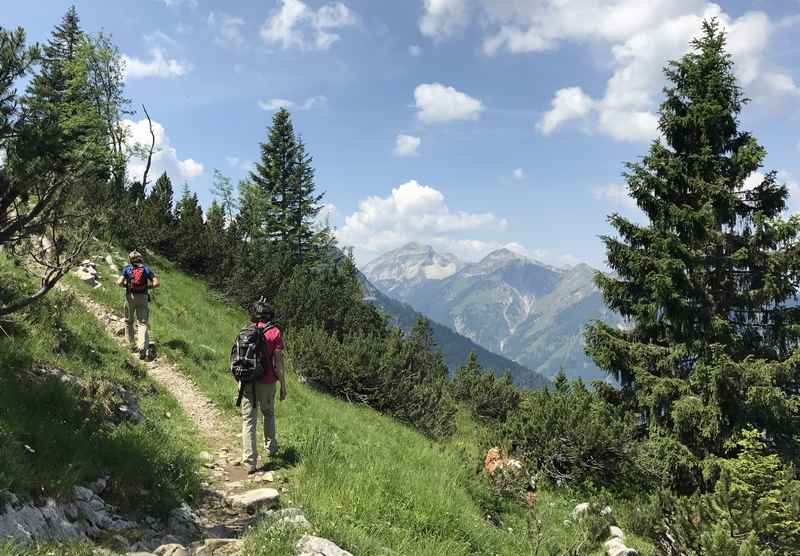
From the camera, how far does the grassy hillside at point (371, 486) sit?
524cm

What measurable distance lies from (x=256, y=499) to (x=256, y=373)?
6.21 feet

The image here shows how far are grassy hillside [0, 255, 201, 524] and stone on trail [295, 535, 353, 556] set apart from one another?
71.9 inches

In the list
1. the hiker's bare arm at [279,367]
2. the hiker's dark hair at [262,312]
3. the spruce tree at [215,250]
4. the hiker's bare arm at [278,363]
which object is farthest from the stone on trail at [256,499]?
the spruce tree at [215,250]

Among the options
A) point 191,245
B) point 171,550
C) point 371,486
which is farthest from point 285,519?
point 191,245

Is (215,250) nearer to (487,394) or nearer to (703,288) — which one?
(487,394)

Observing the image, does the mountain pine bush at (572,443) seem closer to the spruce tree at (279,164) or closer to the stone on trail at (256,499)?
the stone on trail at (256,499)

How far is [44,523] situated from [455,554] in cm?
404

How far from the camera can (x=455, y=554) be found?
5250mm

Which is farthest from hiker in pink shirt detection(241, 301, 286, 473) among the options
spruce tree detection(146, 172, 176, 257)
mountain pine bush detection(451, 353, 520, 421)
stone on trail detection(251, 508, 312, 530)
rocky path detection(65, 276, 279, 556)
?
spruce tree detection(146, 172, 176, 257)

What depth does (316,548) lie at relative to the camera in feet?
13.6

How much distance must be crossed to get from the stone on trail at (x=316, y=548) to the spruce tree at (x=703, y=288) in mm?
10737

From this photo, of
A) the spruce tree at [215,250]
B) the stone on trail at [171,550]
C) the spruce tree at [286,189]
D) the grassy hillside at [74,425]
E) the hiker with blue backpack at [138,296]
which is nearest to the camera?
the stone on trail at [171,550]

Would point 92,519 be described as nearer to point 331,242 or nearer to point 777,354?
point 777,354

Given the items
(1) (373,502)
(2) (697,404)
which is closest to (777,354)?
(2) (697,404)
